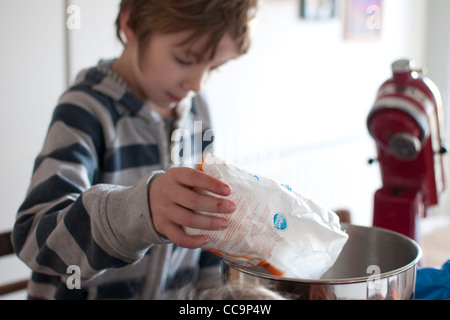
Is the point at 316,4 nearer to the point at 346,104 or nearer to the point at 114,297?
the point at 346,104

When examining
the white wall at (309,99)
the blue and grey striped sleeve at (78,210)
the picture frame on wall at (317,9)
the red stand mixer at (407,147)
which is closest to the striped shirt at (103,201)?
the blue and grey striped sleeve at (78,210)

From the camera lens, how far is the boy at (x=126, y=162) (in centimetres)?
55

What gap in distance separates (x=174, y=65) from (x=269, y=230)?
0.52 meters

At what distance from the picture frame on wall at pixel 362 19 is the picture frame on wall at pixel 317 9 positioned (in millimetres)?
154

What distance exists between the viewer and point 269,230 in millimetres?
449

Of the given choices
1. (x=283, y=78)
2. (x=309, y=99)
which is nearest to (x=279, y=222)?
(x=283, y=78)

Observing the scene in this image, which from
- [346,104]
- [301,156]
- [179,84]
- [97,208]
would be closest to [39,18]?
[179,84]

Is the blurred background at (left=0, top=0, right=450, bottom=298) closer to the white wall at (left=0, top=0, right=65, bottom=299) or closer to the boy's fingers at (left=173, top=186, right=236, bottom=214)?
the white wall at (left=0, top=0, right=65, bottom=299)

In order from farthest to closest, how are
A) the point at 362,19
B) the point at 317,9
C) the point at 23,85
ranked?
the point at 362,19
the point at 317,9
the point at 23,85

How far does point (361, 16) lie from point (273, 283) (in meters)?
2.62

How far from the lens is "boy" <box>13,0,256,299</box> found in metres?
0.55

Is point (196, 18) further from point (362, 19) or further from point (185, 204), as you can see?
point (362, 19)

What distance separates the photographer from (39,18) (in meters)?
1.47

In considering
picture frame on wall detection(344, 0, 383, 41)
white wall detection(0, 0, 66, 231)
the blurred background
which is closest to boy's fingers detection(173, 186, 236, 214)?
the blurred background
